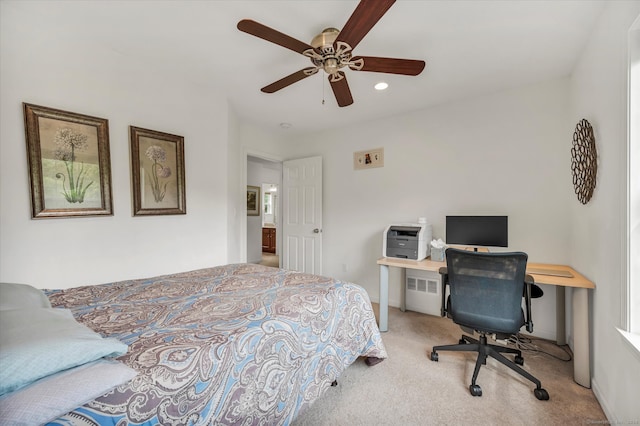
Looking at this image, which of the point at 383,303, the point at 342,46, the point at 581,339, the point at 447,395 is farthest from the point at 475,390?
the point at 342,46

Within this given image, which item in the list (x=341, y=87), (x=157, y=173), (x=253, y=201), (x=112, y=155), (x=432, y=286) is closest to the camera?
(x=341, y=87)

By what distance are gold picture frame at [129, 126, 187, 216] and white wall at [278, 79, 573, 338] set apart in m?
2.04

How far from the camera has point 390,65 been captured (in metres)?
1.78

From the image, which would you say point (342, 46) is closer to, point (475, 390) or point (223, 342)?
point (223, 342)

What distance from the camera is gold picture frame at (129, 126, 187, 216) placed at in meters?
2.26

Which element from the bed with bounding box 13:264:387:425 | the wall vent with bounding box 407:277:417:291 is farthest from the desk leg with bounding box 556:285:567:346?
the bed with bounding box 13:264:387:425

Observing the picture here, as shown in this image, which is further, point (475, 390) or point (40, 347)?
point (475, 390)

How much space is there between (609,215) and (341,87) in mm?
1863

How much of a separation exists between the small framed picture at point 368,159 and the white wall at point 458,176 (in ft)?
0.22

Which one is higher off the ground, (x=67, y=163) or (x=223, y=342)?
(x=67, y=163)

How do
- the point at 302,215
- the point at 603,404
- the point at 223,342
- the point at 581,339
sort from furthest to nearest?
1. the point at 302,215
2. the point at 581,339
3. the point at 603,404
4. the point at 223,342

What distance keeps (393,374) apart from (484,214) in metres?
1.88

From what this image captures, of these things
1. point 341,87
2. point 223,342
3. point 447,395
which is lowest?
point 447,395

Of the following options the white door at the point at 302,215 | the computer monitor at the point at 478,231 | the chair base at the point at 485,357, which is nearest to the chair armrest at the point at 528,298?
the chair base at the point at 485,357
